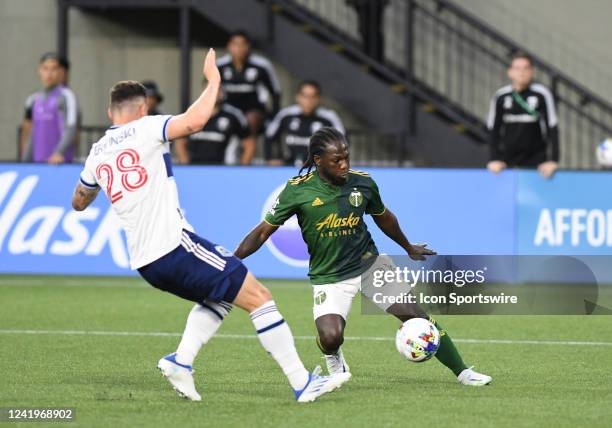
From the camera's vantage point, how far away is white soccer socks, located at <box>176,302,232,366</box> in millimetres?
7570

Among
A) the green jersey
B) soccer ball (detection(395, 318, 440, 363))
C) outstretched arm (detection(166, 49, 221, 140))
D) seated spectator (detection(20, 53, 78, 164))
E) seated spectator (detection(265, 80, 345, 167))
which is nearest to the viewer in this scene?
outstretched arm (detection(166, 49, 221, 140))

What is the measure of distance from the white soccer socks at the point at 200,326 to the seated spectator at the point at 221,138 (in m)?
8.32

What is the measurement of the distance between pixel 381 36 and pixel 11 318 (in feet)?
29.2

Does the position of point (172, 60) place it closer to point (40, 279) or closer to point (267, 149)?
point (267, 149)

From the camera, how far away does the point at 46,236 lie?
1473 centimetres

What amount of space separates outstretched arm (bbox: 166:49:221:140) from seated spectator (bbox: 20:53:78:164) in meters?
7.93

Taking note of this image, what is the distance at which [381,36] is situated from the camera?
1894 centimetres

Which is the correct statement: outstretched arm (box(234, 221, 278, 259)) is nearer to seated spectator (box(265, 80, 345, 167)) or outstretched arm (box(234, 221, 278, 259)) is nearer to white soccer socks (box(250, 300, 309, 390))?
white soccer socks (box(250, 300, 309, 390))

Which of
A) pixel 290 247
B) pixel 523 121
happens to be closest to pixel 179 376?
pixel 290 247

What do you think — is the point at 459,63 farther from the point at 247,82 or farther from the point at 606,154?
the point at 606,154

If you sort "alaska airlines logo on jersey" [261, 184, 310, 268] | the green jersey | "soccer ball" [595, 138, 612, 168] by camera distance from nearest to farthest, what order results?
the green jersey, "alaska airlines logo on jersey" [261, 184, 310, 268], "soccer ball" [595, 138, 612, 168]

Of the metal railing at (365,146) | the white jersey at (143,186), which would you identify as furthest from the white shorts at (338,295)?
the metal railing at (365,146)

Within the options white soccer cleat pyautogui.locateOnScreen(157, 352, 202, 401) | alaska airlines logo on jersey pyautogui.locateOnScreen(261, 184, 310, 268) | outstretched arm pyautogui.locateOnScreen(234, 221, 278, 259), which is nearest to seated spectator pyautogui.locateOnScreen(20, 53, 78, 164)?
alaska airlines logo on jersey pyautogui.locateOnScreen(261, 184, 310, 268)

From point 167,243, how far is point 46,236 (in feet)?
25.1
